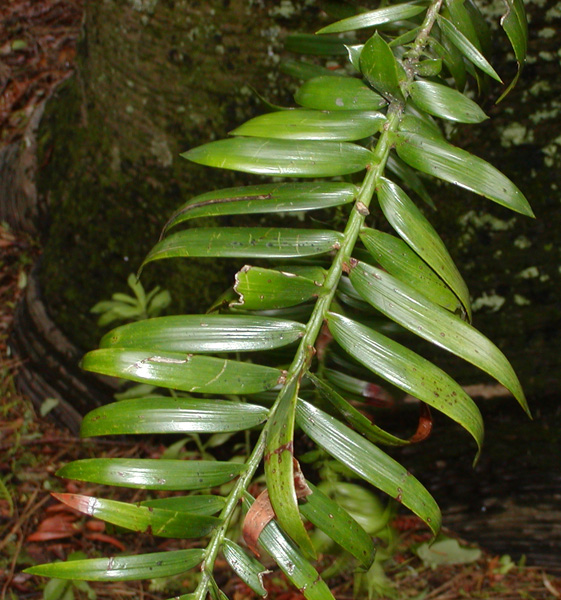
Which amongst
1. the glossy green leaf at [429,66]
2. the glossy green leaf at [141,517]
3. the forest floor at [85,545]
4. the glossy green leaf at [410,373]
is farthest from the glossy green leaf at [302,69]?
the forest floor at [85,545]

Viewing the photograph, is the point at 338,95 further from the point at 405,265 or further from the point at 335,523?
the point at 335,523

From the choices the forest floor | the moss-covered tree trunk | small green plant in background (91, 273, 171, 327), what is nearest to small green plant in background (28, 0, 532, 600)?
the moss-covered tree trunk

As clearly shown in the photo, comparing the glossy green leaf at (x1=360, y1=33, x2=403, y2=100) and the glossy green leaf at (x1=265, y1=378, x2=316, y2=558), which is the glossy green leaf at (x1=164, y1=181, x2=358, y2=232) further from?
the glossy green leaf at (x1=265, y1=378, x2=316, y2=558)

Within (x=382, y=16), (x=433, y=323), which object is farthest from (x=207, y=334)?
(x=382, y=16)

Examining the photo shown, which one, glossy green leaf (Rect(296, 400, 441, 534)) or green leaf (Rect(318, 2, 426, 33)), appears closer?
glossy green leaf (Rect(296, 400, 441, 534))

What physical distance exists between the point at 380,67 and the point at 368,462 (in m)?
0.48

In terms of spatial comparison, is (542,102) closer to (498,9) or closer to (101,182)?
(498,9)

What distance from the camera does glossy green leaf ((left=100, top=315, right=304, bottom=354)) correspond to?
67 cm

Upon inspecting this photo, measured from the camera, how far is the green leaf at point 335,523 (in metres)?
0.65

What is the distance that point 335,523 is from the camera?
2.13 feet

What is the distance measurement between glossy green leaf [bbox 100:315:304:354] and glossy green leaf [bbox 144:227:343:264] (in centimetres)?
8

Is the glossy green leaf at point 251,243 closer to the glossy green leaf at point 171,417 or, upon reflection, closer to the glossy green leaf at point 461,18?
the glossy green leaf at point 171,417

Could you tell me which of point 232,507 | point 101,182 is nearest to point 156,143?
point 101,182

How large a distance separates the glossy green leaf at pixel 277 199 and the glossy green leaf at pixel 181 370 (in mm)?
203
